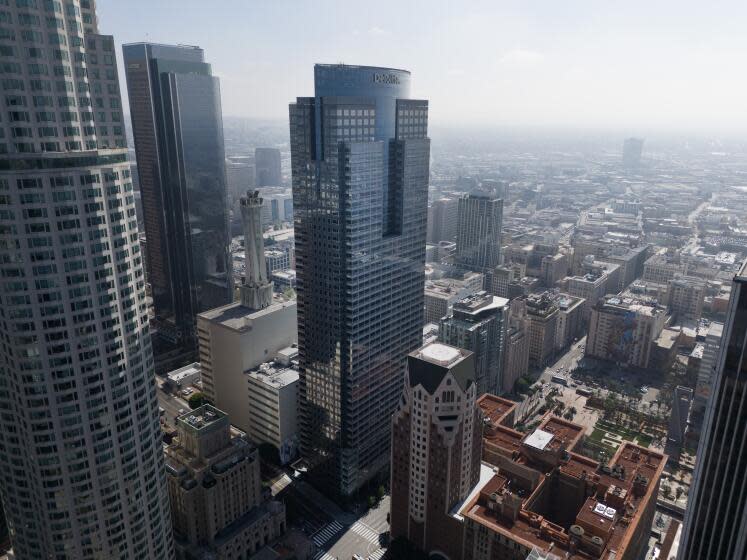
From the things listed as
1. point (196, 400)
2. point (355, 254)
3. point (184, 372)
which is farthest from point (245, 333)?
point (184, 372)

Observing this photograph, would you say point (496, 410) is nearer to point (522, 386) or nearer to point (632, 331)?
point (522, 386)

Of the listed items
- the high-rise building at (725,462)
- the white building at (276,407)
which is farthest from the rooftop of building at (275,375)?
the high-rise building at (725,462)

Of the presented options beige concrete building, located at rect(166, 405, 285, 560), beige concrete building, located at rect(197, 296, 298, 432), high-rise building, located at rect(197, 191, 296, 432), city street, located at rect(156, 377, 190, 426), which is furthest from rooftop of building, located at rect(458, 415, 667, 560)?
city street, located at rect(156, 377, 190, 426)

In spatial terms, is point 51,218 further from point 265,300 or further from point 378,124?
point 265,300

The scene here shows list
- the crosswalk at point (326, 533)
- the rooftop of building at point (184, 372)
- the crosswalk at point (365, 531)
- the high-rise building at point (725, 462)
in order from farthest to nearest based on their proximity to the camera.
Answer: the rooftop of building at point (184, 372) → the crosswalk at point (365, 531) → the crosswalk at point (326, 533) → the high-rise building at point (725, 462)

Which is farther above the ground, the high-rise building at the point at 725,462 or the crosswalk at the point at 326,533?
the high-rise building at the point at 725,462

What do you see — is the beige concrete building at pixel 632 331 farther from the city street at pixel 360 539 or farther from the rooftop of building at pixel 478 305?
the city street at pixel 360 539
